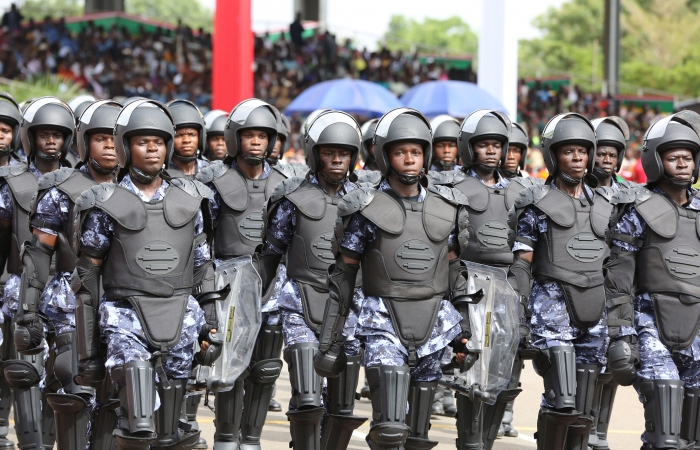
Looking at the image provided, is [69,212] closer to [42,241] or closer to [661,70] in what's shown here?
[42,241]

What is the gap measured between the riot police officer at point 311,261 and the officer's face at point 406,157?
3.04ft

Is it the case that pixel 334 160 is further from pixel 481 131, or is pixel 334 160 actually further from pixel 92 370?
pixel 92 370

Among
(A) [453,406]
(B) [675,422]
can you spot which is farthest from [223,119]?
(B) [675,422]

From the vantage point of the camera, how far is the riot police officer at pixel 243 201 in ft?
26.2

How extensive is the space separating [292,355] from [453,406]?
323cm

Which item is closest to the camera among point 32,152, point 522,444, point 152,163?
point 152,163

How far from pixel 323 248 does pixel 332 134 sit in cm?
79

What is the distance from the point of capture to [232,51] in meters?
17.9

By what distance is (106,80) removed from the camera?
28062 millimetres

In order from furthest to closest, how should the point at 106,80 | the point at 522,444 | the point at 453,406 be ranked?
the point at 106,80
the point at 453,406
the point at 522,444

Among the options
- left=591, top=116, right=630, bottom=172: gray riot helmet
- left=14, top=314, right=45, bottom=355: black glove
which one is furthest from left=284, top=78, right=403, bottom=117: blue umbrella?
left=14, top=314, right=45, bottom=355: black glove

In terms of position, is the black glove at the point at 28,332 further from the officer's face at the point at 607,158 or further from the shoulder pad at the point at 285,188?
the officer's face at the point at 607,158

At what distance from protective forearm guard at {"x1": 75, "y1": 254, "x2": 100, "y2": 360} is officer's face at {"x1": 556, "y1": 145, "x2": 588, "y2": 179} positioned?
3094 mm

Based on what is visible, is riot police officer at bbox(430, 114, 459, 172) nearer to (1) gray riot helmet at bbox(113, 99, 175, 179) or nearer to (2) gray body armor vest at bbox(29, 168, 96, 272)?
(2) gray body armor vest at bbox(29, 168, 96, 272)
